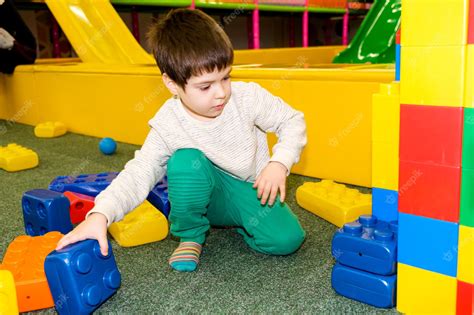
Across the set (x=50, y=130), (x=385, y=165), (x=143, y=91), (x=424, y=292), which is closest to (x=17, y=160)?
(x=143, y=91)

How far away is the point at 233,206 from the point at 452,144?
0.45m

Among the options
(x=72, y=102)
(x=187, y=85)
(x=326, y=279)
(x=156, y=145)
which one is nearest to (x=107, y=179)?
(x=156, y=145)

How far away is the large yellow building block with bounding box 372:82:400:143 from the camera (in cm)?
73

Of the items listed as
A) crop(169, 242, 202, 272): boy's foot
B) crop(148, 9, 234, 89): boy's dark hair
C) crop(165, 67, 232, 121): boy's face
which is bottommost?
crop(169, 242, 202, 272): boy's foot

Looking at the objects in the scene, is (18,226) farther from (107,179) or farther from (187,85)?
(187,85)

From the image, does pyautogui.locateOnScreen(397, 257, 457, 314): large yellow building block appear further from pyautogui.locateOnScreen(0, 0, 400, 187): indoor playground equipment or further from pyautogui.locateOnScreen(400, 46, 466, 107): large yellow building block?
pyautogui.locateOnScreen(0, 0, 400, 187): indoor playground equipment

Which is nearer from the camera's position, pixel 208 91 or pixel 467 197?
pixel 467 197

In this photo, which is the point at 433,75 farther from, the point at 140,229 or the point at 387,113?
the point at 140,229

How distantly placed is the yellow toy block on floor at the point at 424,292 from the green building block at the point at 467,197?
3.2 inches

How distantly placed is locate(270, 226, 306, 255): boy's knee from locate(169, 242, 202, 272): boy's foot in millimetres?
133

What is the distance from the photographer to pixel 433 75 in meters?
0.57

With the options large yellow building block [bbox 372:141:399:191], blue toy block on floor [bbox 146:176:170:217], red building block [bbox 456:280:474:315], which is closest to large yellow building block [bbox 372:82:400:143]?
large yellow building block [bbox 372:141:399:191]

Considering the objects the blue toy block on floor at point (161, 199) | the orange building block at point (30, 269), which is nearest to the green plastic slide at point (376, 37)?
the blue toy block on floor at point (161, 199)

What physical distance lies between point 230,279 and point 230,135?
0.81ft
